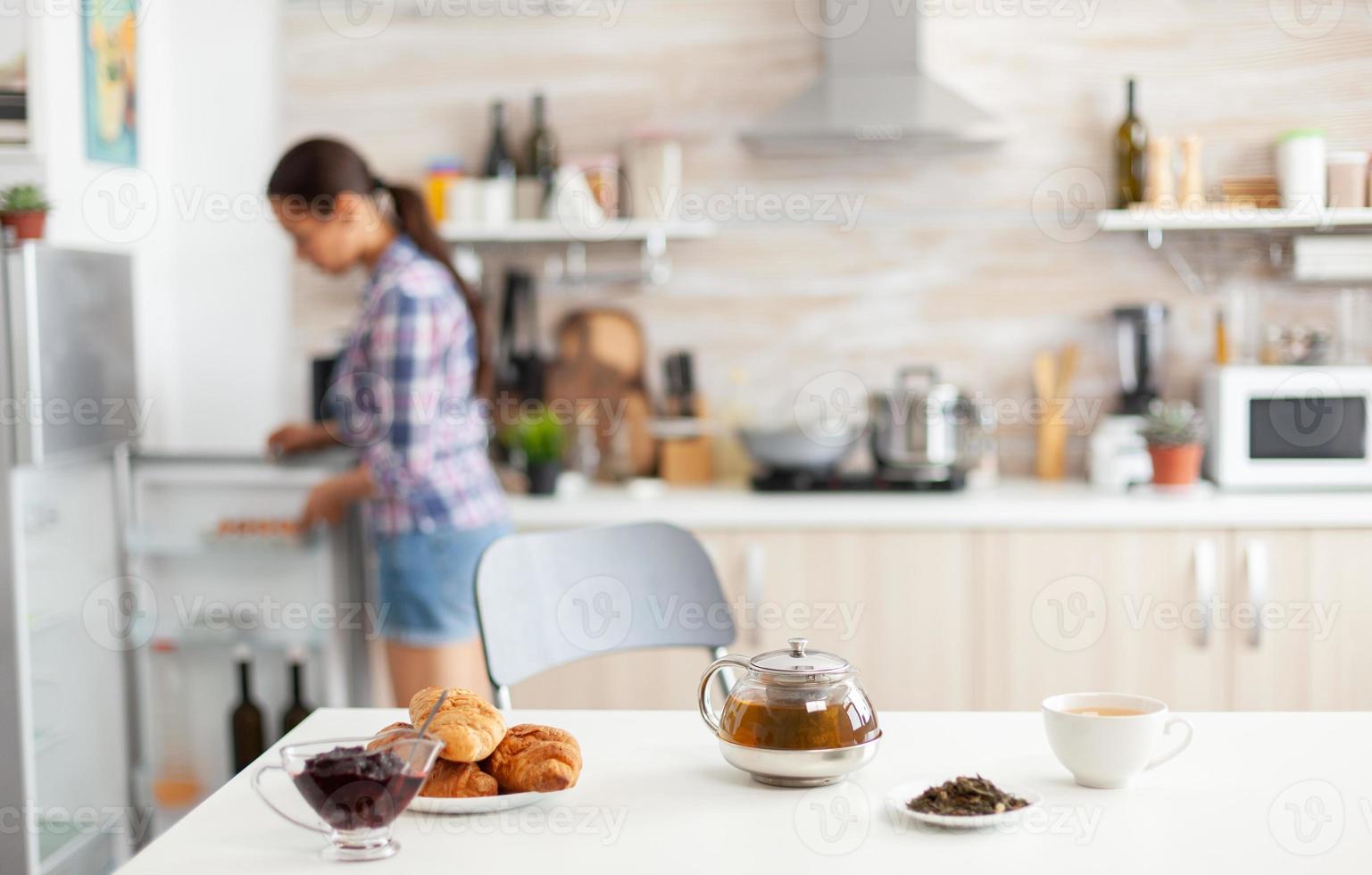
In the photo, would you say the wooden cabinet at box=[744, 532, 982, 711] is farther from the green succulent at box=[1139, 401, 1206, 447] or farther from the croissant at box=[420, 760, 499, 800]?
the croissant at box=[420, 760, 499, 800]

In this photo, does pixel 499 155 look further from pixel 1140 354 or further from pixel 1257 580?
pixel 1257 580

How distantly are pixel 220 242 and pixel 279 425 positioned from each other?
509 millimetres

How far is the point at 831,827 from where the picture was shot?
3.52 feet

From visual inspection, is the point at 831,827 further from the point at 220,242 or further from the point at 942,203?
the point at 220,242

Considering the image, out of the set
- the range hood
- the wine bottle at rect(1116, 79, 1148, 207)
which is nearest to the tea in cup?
the range hood

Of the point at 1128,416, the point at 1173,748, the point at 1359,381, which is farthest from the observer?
the point at 1128,416

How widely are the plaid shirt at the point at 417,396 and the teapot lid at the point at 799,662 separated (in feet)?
3.87

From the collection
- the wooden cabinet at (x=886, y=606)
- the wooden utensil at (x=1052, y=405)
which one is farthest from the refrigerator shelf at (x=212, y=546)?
the wooden utensil at (x=1052, y=405)

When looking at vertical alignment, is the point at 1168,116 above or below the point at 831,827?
above

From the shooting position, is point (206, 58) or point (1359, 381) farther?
point (206, 58)

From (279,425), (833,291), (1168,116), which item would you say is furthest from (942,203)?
(279,425)

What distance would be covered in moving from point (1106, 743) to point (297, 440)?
6.95ft

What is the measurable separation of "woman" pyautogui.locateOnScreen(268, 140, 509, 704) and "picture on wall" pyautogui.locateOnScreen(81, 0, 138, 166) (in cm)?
95

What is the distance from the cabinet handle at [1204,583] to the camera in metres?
2.70
